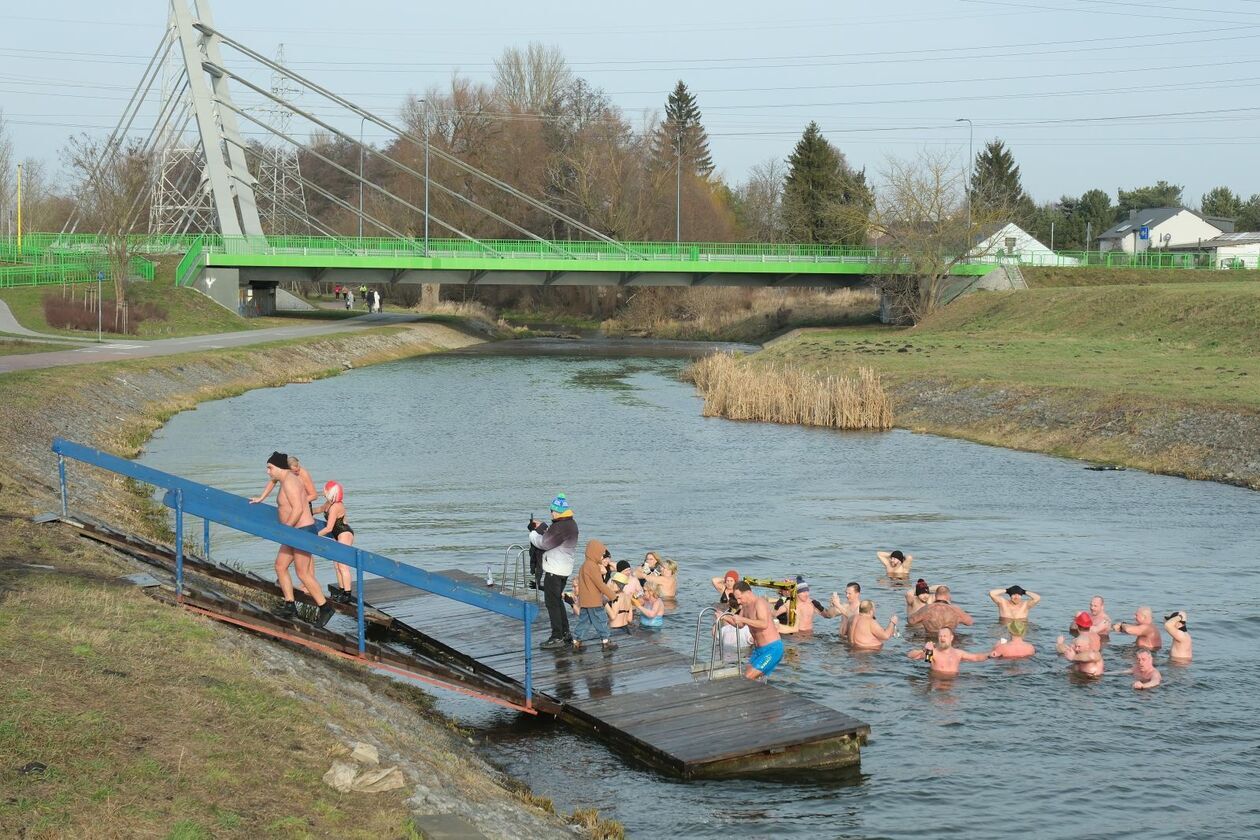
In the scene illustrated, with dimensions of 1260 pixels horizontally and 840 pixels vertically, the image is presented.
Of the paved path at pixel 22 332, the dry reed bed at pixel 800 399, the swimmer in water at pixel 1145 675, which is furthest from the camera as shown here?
the paved path at pixel 22 332

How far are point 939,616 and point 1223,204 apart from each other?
15541cm

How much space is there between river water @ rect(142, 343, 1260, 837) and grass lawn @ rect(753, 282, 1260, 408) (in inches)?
293

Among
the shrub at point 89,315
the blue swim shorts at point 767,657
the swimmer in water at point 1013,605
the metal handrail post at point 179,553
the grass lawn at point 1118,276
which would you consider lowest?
the blue swim shorts at point 767,657

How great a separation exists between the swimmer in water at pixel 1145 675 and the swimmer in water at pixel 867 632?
10.9 ft

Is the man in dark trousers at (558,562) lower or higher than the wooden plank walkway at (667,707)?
higher

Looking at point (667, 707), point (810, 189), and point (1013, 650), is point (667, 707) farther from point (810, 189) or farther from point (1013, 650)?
point (810, 189)

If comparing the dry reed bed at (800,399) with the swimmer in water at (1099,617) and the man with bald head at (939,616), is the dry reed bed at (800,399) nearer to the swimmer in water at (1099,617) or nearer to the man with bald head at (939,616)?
the man with bald head at (939,616)

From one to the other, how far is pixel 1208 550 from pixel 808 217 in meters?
88.7

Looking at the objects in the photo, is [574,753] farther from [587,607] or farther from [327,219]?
[327,219]

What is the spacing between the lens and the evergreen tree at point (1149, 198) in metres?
162

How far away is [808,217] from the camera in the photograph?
364 feet

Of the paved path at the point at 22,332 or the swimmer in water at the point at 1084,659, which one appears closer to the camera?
the swimmer in water at the point at 1084,659

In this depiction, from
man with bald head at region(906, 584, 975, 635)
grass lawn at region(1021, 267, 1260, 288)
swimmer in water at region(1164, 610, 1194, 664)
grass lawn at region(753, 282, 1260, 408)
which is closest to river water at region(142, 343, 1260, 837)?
swimmer in water at region(1164, 610, 1194, 664)

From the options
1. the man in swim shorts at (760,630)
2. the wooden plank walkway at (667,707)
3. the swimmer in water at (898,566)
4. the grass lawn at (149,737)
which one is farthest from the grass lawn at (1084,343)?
the grass lawn at (149,737)
